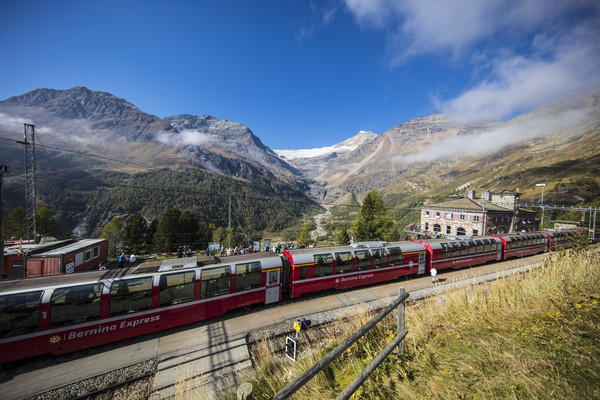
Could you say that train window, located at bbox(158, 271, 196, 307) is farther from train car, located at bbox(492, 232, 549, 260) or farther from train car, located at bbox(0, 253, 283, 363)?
train car, located at bbox(492, 232, 549, 260)

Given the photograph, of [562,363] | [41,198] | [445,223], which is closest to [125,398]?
[562,363]

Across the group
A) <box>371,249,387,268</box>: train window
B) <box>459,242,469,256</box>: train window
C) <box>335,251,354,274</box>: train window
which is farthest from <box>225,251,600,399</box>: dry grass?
<box>459,242,469,256</box>: train window

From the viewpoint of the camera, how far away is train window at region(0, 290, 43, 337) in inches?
343

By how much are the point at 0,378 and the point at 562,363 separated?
16.4 metres

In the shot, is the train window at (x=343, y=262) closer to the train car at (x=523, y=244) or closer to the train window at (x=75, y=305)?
the train window at (x=75, y=305)

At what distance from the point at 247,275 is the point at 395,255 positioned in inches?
476

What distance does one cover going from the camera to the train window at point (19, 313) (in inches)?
343

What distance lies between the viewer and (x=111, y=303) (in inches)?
404

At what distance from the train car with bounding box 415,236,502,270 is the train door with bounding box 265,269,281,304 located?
14.2 metres

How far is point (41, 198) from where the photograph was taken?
124 m

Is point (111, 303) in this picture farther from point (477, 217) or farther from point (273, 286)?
point (477, 217)

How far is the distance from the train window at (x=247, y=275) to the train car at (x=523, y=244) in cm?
2763

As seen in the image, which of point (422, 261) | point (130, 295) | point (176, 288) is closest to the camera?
point (130, 295)

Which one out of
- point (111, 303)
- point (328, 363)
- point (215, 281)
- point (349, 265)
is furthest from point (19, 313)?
point (349, 265)
